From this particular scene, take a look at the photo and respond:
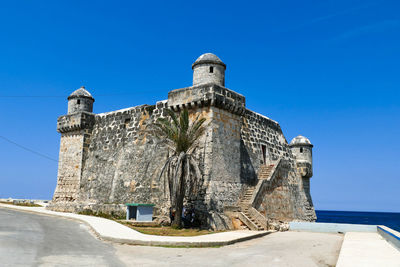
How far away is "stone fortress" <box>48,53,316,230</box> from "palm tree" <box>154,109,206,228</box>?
0.73m

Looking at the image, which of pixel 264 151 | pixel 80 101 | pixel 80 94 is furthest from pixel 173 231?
pixel 80 94

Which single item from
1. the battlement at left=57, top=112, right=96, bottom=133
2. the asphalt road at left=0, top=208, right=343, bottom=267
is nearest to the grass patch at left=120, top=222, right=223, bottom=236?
the asphalt road at left=0, top=208, right=343, bottom=267

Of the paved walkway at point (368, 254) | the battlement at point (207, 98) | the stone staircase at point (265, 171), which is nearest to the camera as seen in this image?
the paved walkway at point (368, 254)

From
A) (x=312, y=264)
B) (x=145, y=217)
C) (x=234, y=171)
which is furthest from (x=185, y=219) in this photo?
(x=312, y=264)

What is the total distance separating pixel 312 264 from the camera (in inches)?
386

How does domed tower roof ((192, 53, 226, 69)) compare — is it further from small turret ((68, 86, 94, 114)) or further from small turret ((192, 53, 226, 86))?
small turret ((68, 86, 94, 114))

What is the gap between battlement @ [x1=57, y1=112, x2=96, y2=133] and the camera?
25.4 m

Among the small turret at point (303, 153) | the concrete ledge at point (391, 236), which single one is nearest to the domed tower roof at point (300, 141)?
the small turret at point (303, 153)

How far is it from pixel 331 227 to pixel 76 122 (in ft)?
56.3

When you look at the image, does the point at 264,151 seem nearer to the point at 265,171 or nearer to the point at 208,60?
the point at 265,171

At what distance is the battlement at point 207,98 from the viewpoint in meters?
18.7

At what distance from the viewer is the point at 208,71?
19781 millimetres

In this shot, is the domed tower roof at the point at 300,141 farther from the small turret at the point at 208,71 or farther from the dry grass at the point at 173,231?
the dry grass at the point at 173,231

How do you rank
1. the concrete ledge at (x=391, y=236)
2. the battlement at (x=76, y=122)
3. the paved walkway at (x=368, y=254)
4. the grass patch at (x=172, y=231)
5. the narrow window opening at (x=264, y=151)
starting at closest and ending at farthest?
the paved walkway at (x=368, y=254) → the concrete ledge at (x=391, y=236) → the grass patch at (x=172, y=231) → the narrow window opening at (x=264, y=151) → the battlement at (x=76, y=122)
